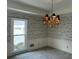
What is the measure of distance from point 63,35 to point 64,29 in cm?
37

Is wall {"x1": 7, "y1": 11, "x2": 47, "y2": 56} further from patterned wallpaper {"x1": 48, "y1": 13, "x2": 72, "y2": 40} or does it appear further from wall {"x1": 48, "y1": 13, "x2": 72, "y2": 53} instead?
patterned wallpaper {"x1": 48, "y1": 13, "x2": 72, "y2": 40}

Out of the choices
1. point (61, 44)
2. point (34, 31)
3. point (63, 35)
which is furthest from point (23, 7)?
point (61, 44)

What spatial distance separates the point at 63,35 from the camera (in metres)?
4.85

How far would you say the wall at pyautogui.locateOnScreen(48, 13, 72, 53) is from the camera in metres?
4.52

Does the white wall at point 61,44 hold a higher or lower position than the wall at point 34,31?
lower

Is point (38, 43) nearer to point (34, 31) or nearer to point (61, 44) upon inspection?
point (34, 31)

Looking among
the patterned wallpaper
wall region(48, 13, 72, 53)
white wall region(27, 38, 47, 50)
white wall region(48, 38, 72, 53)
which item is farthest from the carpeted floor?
the patterned wallpaper

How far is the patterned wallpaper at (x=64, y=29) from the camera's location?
4.52 metres

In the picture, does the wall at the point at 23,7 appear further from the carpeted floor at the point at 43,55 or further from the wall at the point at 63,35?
the carpeted floor at the point at 43,55

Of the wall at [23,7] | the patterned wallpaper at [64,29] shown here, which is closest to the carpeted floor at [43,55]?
the patterned wallpaper at [64,29]
